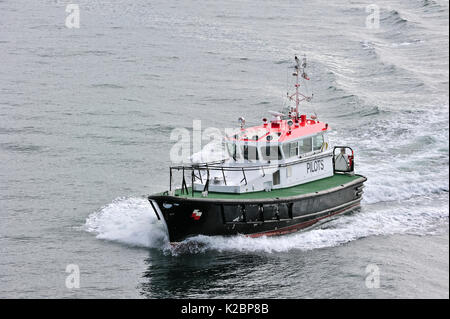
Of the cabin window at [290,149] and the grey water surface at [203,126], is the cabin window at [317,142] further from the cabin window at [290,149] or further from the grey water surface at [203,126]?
the grey water surface at [203,126]

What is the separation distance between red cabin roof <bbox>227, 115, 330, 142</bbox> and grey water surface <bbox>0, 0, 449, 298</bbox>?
4.00m

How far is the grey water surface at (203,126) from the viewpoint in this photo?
24.5m

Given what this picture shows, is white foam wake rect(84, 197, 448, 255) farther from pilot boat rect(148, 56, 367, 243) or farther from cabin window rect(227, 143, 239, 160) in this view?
cabin window rect(227, 143, 239, 160)

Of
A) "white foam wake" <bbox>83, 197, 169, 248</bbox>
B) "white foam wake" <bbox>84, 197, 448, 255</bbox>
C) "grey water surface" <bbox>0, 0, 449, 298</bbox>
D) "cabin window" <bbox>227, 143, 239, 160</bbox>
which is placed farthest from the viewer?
"cabin window" <bbox>227, 143, 239, 160</bbox>

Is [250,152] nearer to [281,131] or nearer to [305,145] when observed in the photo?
[281,131]

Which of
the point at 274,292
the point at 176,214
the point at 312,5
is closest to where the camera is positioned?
the point at 274,292

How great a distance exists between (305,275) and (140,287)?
224 inches

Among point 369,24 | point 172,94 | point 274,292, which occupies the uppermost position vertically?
point 369,24

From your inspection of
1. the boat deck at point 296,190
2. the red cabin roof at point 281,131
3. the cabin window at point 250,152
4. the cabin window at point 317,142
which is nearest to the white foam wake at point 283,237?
the boat deck at point 296,190

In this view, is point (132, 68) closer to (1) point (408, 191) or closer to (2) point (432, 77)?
(2) point (432, 77)

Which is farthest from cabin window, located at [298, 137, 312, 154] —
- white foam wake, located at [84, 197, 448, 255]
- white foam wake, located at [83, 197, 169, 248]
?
white foam wake, located at [83, 197, 169, 248]

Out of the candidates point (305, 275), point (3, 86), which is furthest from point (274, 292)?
point (3, 86)

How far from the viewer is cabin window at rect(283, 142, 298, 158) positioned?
28.8 metres

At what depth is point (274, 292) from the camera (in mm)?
22953
